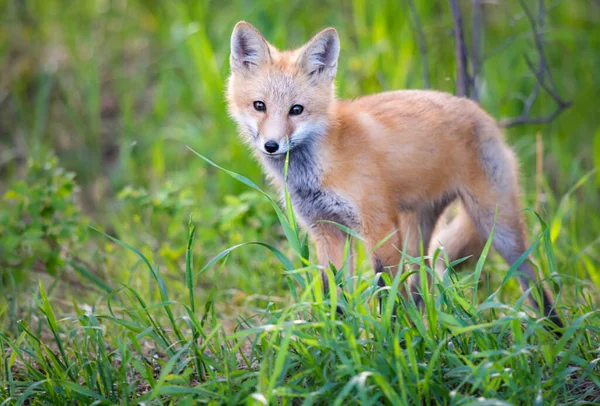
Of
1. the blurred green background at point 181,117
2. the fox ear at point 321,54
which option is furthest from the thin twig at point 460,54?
the fox ear at point 321,54

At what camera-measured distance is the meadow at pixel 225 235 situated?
277 centimetres

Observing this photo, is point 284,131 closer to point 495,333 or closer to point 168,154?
point 495,333

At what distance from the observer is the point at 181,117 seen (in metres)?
7.04

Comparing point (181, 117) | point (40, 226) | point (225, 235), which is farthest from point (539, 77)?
point (181, 117)

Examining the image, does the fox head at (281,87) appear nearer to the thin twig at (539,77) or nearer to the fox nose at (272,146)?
the fox nose at (272,146)

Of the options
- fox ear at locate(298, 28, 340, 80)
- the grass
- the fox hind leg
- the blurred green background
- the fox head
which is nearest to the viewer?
the grass

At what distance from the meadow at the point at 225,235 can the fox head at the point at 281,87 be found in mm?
462

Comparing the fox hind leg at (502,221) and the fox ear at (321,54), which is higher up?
→ the fox ear at (321,54)

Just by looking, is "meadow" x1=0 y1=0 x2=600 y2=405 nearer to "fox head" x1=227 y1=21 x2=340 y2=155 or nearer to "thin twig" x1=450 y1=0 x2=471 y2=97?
"thin twig" x1=450 y1=0 x2=471 y2=97

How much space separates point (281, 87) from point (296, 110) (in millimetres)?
143

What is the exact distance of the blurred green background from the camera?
15.9ft

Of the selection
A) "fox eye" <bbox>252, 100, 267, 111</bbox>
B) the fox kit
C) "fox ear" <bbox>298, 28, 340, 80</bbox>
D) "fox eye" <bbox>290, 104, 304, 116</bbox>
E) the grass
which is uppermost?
"fox ear" <bbox>298, 28, 340, 80</bbox>

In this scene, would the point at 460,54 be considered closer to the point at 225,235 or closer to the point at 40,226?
the point at 225,235

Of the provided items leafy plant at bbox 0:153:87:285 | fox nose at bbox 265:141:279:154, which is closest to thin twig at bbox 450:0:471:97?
fox nose at bbox 265:141:279:154
